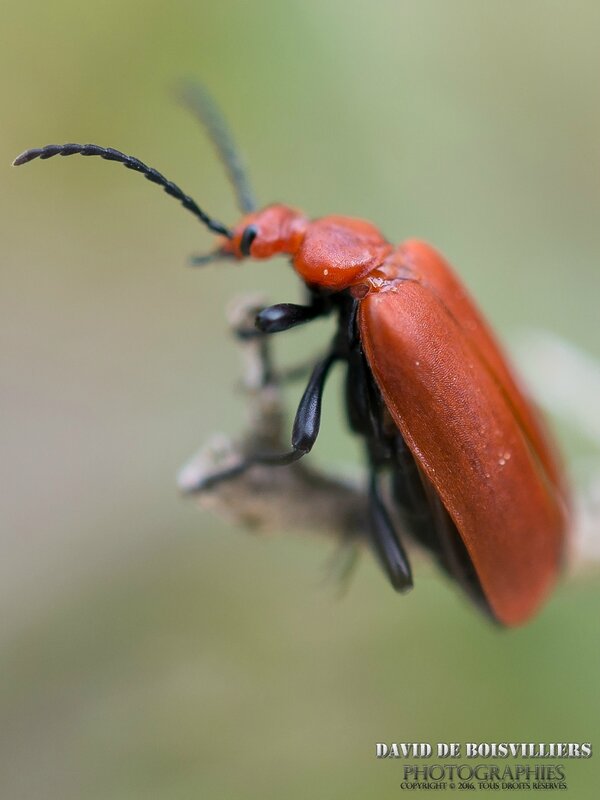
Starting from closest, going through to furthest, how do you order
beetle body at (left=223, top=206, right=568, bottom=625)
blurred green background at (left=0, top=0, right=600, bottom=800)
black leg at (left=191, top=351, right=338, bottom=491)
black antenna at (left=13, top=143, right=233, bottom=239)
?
black antenna at (left=13, top=143, right=233, bottom=239)
beetle body at (left=223, top=206, right=568, bottom=625)
black leg at (left=191, top=351, right=338, bottom=491)
blurred green background at (left=0, top=0, right=600, bottom=800)

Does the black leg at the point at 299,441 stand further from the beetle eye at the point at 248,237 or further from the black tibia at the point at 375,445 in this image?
the beetle eye at the point at 248,237

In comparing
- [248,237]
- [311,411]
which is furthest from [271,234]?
[311,411]

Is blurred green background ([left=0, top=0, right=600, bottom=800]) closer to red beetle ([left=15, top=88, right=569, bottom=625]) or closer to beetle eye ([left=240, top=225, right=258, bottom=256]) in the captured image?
red beetle ([left=15, top=88, right=569, bottom=625])

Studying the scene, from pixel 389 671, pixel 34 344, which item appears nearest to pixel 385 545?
pixel 389 671

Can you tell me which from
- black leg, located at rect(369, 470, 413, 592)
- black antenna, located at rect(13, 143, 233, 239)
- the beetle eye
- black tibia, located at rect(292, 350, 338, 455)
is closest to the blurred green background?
black leg, located at rect(369, 470, 413, 592)

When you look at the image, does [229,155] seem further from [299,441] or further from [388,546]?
[388,546]

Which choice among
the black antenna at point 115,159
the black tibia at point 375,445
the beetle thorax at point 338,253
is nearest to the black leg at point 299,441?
the black tibia at point 375,445

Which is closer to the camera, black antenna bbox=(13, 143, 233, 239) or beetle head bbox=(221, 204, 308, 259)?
black antenna bbox=(13, 143, 233, 239)
